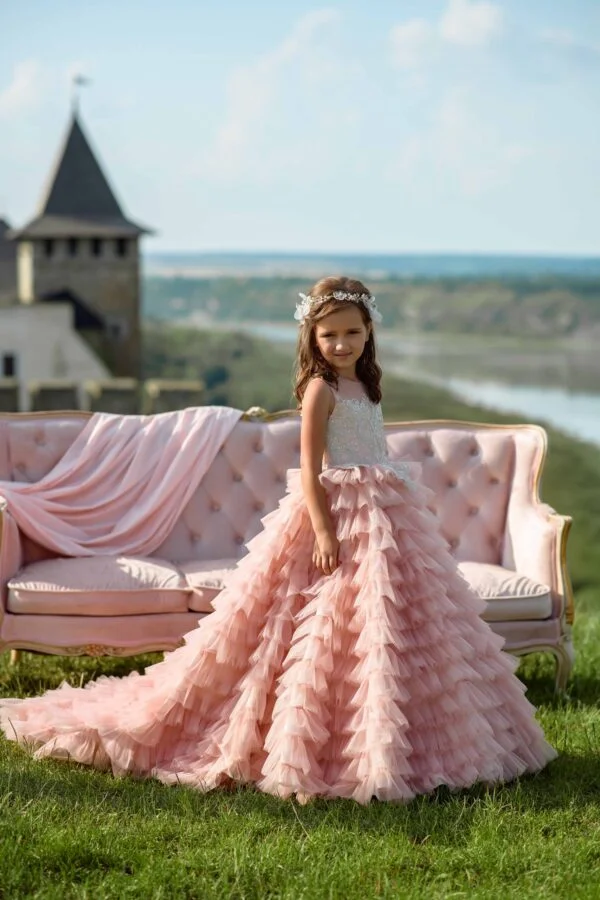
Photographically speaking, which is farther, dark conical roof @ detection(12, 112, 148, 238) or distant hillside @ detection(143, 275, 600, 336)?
dark conical roof @ detection(12, 112, 148, 238)

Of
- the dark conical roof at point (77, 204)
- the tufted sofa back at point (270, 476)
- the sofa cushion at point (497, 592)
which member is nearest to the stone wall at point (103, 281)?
the dark conical roof at point (77, 204)

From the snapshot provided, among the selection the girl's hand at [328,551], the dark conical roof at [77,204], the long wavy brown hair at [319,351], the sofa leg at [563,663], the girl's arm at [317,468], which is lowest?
the sofa leg at [563,663]

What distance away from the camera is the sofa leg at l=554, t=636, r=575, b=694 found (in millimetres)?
4512

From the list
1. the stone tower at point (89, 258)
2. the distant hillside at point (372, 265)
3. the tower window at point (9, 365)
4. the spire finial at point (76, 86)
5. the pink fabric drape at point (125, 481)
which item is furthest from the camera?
the spire finial at point (76, 86)

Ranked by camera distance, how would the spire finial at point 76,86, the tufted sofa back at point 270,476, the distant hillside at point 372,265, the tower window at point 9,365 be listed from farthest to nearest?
the spire finial at point 76,86 < the distant hillside at point 372,265 < the tower window at point 9,365 < the tufted sofa back at point 270,476

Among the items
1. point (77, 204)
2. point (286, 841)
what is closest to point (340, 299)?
point (286, 841)

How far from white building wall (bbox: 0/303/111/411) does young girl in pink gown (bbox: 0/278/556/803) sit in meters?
26.8

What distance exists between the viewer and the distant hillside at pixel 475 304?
30.4 metres

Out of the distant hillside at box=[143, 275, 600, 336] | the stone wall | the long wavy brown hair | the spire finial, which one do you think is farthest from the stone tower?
the long wavy brown hair

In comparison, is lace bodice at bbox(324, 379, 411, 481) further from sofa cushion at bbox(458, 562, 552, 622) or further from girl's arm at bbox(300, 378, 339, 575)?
sofa cushion at bbox(458, 562, 552, 622)

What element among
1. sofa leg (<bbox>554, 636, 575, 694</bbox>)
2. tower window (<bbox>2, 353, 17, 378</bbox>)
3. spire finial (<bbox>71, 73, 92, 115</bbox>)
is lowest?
tower window (<bbox>2, 353, 17, 378</bbox>)

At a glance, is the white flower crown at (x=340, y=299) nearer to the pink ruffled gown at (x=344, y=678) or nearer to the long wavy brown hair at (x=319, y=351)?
the long wavy brown hair at (x=319, y=351)

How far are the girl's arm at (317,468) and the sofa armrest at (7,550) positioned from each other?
146cm

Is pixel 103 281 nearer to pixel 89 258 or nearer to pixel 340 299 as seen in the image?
pixel 89 258
